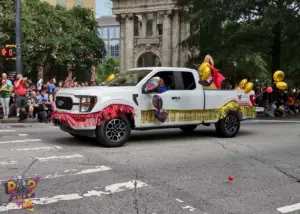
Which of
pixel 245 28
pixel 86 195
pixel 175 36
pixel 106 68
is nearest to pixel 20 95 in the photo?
pixel 86 195

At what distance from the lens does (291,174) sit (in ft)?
22.3

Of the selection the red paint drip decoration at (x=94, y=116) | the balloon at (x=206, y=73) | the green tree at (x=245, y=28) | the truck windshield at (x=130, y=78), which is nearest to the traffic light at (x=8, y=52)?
the truck windshield at (x=130, y=78)

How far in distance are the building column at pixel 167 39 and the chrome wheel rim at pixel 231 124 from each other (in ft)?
137

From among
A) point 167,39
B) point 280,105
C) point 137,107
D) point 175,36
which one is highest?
point 175,36

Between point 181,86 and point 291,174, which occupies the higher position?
point 181,86

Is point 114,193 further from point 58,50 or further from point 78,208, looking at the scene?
point 58,50

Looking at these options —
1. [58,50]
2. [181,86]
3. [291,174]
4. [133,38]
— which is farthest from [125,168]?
[133,38]

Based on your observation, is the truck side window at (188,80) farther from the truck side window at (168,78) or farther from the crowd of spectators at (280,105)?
the crowd of spectators at (280,105)

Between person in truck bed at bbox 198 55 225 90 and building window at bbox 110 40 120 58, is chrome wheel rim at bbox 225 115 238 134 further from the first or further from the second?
building window at bbox 110 40 120 58

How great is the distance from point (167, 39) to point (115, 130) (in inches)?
1758

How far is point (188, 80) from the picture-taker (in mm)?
10180

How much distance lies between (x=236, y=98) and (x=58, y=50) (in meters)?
29.5

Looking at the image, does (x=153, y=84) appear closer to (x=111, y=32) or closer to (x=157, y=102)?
(x=157, y=102)

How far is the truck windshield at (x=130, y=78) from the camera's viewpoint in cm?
954
